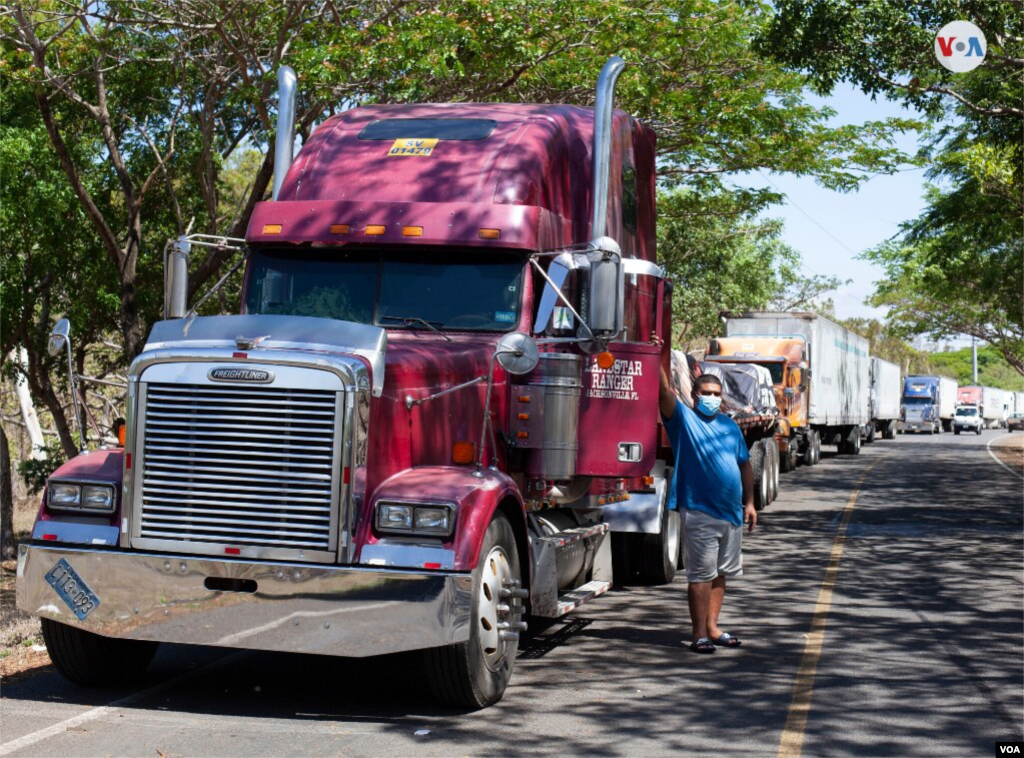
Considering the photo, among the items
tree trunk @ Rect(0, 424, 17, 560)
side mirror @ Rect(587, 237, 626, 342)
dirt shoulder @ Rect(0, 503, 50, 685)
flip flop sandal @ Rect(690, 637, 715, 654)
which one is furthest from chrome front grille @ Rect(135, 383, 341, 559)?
tree trunk @ Rect(0, 424, 17, 560)

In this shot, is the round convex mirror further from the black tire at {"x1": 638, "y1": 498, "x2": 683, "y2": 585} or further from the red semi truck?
the black tire at {"x1": 638, "y1": 498, "x2": 683, "y2": 585}

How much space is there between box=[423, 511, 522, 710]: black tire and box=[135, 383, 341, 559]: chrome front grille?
83cm

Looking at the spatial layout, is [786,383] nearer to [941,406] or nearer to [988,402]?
[941,406]

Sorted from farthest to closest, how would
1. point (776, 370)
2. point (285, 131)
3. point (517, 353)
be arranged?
point (776, 370) → point (285, 131) → point (517, 353)

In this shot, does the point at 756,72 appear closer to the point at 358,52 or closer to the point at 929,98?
the point at 929,98

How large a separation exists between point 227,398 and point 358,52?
35.1ft

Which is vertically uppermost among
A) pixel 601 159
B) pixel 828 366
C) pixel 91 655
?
pixel 601 159

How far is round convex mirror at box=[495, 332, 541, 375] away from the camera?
7301 mm

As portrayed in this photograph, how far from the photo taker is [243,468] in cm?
689

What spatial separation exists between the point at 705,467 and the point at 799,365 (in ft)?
67.9

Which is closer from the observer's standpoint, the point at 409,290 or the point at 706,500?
the point at 409,290

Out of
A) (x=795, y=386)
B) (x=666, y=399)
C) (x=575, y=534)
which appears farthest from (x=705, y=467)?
(x=795, y=386)

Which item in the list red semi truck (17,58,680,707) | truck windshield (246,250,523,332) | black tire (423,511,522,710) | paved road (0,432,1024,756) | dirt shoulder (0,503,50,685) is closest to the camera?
paved road (0,432,1024,756)

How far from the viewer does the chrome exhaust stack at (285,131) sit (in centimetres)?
984
